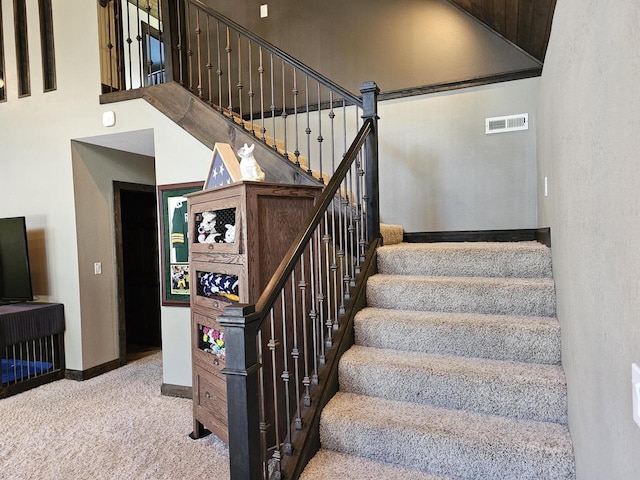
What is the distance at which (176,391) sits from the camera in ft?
12.0

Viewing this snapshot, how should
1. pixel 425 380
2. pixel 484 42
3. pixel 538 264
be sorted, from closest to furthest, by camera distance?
pixel 425 380 < pixel 538 264 < pixel 484 42

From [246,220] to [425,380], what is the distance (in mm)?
1244

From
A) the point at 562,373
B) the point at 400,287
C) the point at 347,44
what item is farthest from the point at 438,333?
the point at 347,44

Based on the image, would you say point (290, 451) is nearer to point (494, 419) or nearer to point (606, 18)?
point (494, 419)

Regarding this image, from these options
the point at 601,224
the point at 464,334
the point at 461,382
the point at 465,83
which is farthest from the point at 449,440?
the point at 465,83

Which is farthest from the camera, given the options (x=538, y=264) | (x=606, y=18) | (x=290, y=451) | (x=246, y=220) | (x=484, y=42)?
(x=484, y=42)

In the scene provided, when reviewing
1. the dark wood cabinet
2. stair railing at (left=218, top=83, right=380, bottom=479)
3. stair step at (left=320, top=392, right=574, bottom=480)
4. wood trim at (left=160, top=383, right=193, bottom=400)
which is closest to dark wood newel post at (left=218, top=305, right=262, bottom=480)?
stair railing at (left=218, top=83, right=380, bottom=479)

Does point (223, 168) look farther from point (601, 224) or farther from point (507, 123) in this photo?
point (507, 123)

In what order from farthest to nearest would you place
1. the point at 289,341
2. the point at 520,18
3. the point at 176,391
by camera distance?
the point at 176,391 → the point at 520,18 → the point at 289,341

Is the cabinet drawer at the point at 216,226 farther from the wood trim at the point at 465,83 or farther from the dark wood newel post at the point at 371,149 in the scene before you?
the wood trim at the point at 465,83

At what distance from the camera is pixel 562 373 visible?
77.4 inches

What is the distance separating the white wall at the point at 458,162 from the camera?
3.86m

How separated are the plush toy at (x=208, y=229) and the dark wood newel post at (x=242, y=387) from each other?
1.09 meters

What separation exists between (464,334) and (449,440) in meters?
0.61
